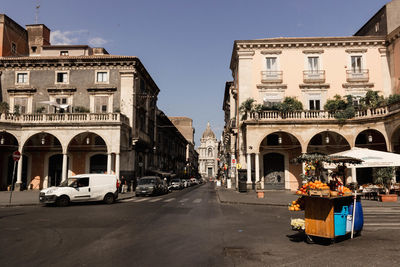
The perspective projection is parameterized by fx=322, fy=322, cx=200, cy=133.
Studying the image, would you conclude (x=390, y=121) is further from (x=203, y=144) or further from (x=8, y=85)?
(x=203, y=144)

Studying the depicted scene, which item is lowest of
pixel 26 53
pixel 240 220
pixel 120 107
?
pixel 240 220

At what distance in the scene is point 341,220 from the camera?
7.92 m

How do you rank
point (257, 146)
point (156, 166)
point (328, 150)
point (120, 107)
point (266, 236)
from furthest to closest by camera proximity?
point (156, 166), point (120, 107), point (328, 150), point (257, 146), point (266, 236)

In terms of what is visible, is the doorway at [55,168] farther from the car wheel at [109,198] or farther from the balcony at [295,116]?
the balcony at [295,116]

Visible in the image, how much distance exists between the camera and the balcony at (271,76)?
30483 millimetres

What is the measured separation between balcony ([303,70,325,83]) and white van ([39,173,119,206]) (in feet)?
65.8

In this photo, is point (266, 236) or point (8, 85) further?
point (8, 85)

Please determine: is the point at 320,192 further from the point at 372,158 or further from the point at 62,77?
the point at 62,77

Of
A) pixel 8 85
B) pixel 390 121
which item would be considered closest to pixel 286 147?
pixel 390 121

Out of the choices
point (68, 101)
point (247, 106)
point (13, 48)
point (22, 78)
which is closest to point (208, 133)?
point (13, 48)

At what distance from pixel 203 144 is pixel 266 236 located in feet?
419

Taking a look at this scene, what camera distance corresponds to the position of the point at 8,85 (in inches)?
1297

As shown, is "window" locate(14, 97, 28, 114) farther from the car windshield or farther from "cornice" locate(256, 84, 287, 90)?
"cornice" locate(256, 84, 287, 90)

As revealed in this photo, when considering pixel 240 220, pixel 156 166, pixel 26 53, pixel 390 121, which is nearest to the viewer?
pixel 240 220
